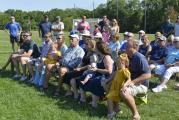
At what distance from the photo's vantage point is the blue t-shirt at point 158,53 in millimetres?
10836

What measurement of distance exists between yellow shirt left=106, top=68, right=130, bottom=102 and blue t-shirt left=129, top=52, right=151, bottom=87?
30cm

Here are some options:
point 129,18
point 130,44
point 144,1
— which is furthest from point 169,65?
point 144,1

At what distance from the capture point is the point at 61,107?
8.44 metres

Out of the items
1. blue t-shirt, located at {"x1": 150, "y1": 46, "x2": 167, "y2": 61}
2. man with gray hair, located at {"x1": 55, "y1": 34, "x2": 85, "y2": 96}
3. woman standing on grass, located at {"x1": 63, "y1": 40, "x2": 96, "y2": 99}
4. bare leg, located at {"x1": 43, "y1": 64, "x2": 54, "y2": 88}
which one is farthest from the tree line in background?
woman standing on grass, located at {"x1": 63, "y1": 40, "x2": 96, "y2": 99}

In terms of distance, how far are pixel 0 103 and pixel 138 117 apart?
2.98 meters

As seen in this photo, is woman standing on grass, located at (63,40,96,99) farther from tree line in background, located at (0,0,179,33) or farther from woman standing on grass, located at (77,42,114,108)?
tree line in background, located at (0,0,179,33)

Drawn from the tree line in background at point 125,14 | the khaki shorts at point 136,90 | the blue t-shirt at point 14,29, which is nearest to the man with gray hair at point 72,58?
the khaki shorts at point 136,90

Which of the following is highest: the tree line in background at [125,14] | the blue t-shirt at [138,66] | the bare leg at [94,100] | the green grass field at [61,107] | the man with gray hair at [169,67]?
the blue t-shirt at [138,66]

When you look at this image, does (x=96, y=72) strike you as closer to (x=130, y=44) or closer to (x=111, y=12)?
(x=130, y=44)

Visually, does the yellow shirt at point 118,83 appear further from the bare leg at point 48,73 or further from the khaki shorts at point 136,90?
the bare leg at point 48,73

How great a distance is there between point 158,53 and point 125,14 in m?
52.7

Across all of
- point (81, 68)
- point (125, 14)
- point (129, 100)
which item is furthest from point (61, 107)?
point (125, 14)

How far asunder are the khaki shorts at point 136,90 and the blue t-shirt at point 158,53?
3344mm

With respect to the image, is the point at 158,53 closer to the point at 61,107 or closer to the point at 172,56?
the point at 172,56
